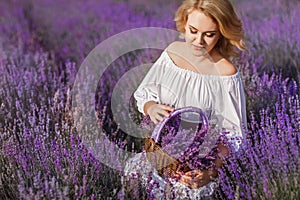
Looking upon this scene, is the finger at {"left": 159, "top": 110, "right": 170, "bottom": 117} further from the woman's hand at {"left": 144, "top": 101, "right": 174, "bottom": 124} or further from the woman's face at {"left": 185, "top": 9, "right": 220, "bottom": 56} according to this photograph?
the woman's face at {"left": 185, "top": 9, "right": 220, "bottom": 56}

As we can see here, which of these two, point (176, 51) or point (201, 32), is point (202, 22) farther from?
point (176, 51)

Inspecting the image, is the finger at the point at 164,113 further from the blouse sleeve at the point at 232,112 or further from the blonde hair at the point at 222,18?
the blonde hair at the point at 222,18

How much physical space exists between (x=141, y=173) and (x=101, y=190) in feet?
0.68

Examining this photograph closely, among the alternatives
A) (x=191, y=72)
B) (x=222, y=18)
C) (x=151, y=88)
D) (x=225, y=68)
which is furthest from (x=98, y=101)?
(x=222, y=18)

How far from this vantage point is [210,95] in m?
2.39

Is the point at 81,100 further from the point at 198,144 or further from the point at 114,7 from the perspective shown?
the point at 114,7

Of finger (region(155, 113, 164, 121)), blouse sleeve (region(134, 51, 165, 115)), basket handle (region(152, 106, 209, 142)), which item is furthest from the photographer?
blouse sleeve (region(134, 51, 165, 115))

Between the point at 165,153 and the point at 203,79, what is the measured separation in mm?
459

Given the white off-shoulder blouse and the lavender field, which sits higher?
the white off-shoulder blouse

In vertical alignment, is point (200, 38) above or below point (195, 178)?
above

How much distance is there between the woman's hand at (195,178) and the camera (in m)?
2.27

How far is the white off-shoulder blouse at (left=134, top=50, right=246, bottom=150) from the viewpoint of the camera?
2.37 meters

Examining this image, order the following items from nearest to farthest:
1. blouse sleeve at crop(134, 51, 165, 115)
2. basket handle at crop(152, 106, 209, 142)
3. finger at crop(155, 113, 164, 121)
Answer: basket handle at crop(152, 106, 209, 142) < finger at crop(155, 113, 164, 121) < blouse sleeve at crop(134, 51, 165, 115)

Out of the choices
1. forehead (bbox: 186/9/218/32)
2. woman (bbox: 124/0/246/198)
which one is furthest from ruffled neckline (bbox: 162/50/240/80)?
forehead (bbox: 186/9/218/32)
